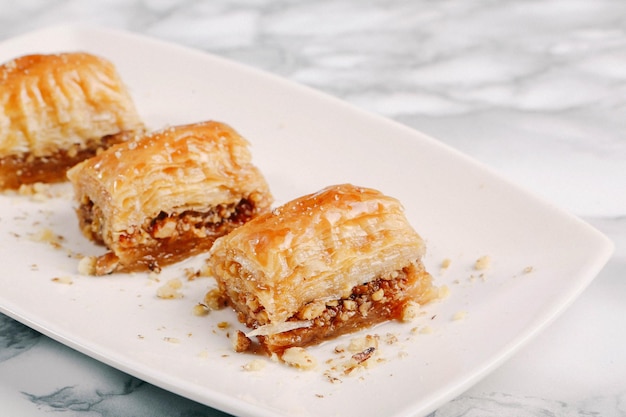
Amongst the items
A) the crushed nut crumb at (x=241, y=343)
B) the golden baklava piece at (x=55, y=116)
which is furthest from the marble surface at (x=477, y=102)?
the golden baklava piece at (x=55, y=116)

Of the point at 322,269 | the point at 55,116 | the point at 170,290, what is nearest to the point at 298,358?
the point at 322,269

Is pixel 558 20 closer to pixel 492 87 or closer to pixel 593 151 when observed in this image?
pixel 492 87

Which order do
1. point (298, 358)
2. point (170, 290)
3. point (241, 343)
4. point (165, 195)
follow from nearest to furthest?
point (298, 358) < point (241, 343) < point (170, 290) < point (165, 195)

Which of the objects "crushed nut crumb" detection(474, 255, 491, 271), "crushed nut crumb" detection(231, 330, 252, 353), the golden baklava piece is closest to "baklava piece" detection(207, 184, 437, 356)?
"crushed nut crumb" detection(231, 330, 252, 353)

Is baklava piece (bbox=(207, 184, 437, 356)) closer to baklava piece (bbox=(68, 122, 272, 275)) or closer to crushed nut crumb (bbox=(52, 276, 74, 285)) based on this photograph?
baklava piece (bbox=(68, 122, 272, 275))

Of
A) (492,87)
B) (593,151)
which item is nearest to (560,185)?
(593,151)

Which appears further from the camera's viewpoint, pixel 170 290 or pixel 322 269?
pixel 170 290

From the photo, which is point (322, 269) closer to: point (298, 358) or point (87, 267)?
point (298, 358)

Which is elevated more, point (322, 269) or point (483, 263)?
point (322, 269)
